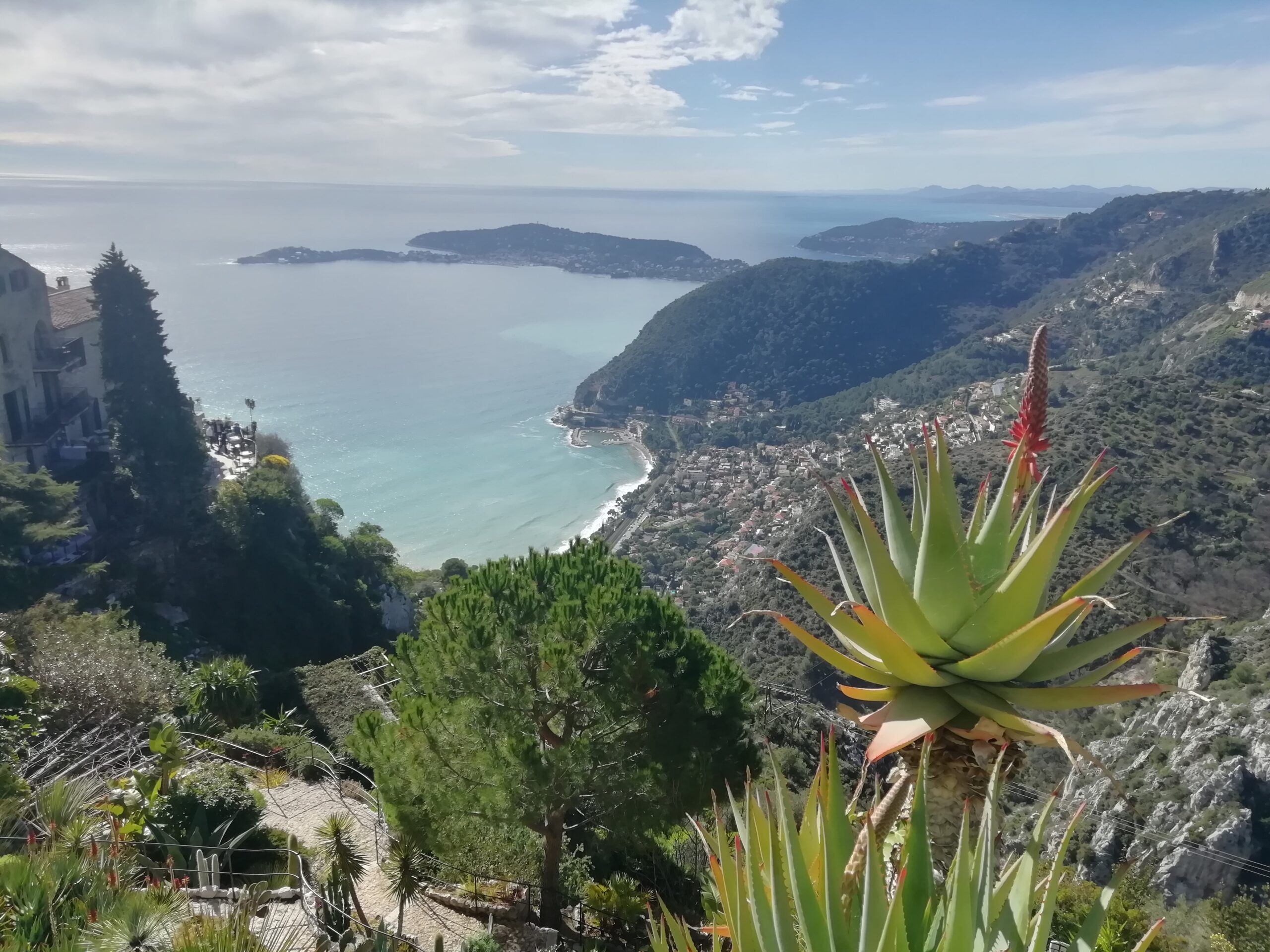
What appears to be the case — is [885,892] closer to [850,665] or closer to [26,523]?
[850,665]

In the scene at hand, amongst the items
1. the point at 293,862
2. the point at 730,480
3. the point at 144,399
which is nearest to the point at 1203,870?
the point at 293,862

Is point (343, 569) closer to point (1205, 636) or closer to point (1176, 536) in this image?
point (1205, 636)

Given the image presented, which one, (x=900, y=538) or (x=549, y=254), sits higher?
(x=549, y=254)

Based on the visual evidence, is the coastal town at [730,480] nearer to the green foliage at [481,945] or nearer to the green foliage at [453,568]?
the green foliage at [453,568]

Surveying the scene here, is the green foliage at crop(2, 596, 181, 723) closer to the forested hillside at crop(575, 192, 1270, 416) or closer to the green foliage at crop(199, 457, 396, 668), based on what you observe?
the green foliage at crop(199, 457, 396, 668)

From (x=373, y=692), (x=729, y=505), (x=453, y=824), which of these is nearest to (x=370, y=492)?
(x=729, y=505)

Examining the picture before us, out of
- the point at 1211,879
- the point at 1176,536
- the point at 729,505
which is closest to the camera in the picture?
the point at 1211,879
